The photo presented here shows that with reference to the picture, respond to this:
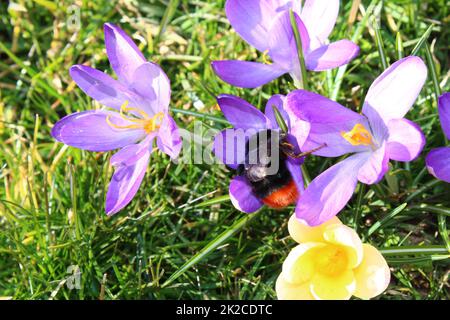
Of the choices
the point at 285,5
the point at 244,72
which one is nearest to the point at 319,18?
the point at 285,5

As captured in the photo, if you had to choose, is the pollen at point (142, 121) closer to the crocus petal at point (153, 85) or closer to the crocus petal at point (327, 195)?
the crocus petal at point (153, 85)

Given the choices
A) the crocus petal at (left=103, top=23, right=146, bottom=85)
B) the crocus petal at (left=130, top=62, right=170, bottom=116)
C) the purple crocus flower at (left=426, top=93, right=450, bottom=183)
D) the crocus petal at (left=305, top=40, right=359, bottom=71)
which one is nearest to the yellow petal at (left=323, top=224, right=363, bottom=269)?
the purple crocus flower at (left=426, top=93, right=450, bottom=183)

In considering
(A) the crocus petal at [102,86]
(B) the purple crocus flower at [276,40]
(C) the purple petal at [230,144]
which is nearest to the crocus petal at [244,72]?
(B) the purple crocus flower at [276,40]

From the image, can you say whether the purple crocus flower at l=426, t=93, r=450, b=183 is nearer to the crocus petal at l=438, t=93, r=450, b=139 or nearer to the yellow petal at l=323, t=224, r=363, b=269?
the crocus petal at l=438, t=93, r=450, b=139

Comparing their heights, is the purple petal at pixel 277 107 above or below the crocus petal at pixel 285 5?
below

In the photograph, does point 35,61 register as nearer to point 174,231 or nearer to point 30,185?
point 30,185

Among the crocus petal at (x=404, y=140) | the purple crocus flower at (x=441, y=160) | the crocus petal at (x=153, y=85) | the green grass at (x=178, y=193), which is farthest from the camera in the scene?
the green grass at (x=178, y=193)

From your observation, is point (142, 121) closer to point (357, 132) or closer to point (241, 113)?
point (241, 113)
